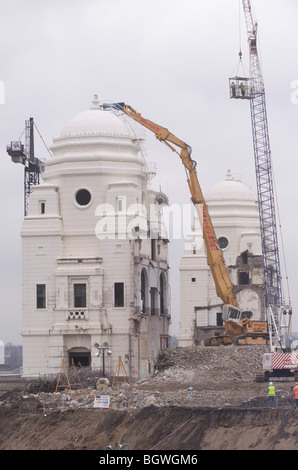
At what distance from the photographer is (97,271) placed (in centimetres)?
Result: 7456

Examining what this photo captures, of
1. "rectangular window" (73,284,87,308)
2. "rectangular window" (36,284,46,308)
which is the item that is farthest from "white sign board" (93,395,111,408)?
"rectangular window" (36,284,46,308)

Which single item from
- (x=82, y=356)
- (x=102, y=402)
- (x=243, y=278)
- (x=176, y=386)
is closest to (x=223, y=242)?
(x=243, y=278)

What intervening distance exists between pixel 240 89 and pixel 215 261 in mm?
15853

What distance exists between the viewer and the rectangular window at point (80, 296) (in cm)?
7506

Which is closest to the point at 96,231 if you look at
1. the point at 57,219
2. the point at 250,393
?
the point at 57,219

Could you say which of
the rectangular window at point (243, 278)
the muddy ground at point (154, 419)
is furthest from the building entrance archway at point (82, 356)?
the rectangular window at point (243, 278)

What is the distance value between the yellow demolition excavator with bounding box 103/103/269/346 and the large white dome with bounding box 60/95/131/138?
440 cm

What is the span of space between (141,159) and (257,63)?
19471 mm

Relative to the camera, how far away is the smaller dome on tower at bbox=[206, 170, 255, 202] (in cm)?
11150

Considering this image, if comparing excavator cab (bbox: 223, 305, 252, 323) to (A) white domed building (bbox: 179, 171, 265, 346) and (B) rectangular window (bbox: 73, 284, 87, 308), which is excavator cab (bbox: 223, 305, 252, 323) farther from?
(B) rectangular window (bbox: 73, 284, 87, 308)

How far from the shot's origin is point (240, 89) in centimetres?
9356

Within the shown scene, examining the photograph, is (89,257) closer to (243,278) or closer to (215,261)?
(215,261)

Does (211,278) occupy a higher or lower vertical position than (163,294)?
higher
